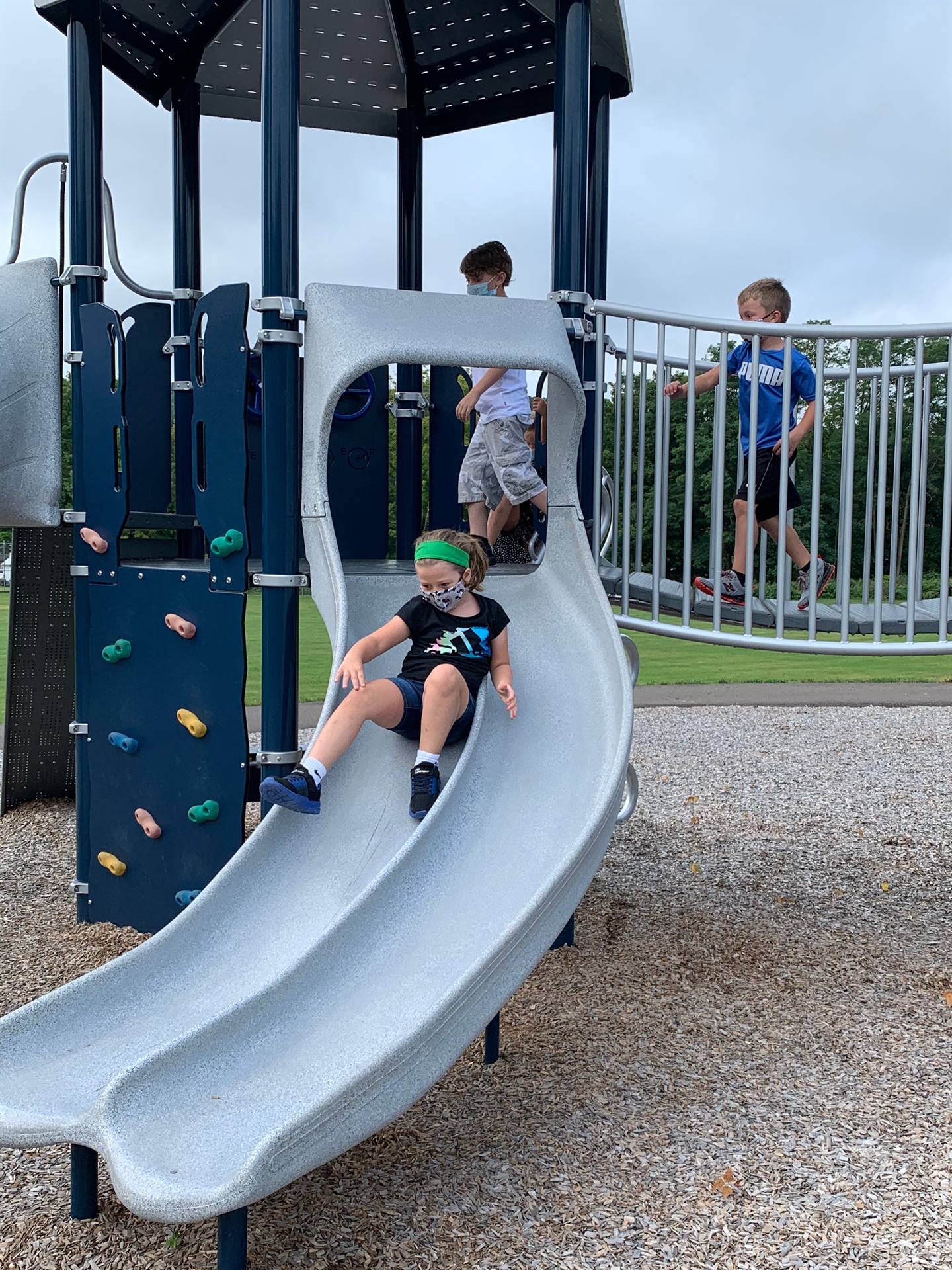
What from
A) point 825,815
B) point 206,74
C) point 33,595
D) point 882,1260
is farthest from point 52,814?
point 882,1260

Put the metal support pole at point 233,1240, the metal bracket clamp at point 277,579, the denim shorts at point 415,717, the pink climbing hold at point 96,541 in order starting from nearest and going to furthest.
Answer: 1. the metal support pole at point 233,1240
2. the denim shorts at point 415,717
3. the metal bracket clamp at point 277,579
4. the pink climbing hold at point 96,541

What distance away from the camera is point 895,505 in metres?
4.96

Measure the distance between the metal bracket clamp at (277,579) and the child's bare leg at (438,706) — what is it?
2.77 ft

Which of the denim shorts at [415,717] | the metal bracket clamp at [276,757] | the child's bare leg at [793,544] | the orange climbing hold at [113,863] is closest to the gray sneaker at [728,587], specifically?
the child's bare leg at [793,544]

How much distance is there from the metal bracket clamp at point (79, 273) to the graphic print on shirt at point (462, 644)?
8.87ft

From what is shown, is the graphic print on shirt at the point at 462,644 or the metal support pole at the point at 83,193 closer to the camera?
the graphic print on shirt at the point at 462,644

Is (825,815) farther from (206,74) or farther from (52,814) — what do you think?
(206,74)

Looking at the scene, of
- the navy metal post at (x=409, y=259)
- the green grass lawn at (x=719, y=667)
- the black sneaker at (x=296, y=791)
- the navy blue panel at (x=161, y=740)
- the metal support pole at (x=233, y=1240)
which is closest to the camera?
the metal support pole at (x=233, y=1240)

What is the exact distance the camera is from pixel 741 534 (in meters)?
5.21

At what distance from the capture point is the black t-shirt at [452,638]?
4.34 meters

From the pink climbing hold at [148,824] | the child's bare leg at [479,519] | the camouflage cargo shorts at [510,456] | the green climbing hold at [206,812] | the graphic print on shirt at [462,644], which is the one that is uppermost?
the camouflage cargo shorts at [510,456]

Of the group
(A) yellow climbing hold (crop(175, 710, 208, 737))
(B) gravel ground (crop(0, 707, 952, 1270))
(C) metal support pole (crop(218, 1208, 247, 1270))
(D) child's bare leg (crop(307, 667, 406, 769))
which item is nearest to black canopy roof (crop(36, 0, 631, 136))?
(A) yellow climbing hold (crop(175, 710, 208, 737))

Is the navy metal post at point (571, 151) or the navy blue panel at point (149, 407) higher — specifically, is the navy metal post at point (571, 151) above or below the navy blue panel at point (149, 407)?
above

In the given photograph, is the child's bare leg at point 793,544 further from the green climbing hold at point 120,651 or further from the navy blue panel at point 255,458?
the green climbing hold at point 120,651
